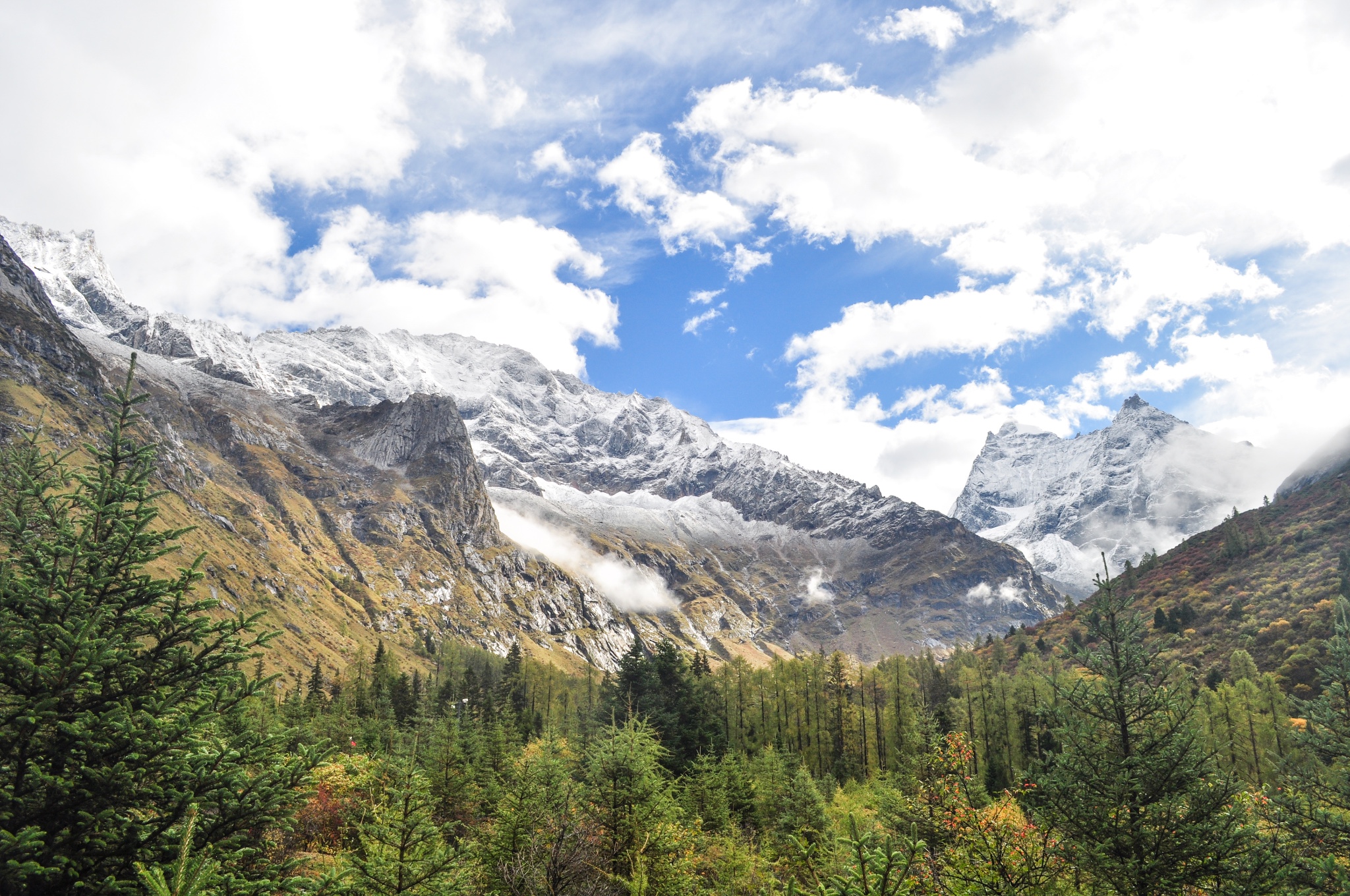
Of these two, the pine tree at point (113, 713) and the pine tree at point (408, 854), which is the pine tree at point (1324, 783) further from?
the pine tree at point (113, 713)

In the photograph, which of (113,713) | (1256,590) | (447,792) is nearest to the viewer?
(113,713)

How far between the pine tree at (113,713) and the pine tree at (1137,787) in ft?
64.9

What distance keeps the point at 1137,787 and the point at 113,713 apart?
23603 millimetres

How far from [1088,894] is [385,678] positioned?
86.3 m

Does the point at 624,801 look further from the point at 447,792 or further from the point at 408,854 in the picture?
the point at 447,792

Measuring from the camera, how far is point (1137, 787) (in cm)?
1778

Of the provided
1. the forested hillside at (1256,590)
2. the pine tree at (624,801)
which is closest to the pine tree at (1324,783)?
the pine tree at (624,801)

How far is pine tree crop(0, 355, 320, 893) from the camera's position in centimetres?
957

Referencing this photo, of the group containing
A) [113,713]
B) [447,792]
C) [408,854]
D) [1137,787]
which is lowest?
[447,792]

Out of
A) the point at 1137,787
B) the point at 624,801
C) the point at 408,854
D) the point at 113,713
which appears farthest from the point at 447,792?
the point at 1137,787

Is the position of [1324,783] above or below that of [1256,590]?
below

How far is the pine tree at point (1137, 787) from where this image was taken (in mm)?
16547

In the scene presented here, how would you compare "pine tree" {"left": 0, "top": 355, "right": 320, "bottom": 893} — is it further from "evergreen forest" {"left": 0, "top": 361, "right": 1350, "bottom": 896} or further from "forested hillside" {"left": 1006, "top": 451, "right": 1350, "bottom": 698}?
"forested hillside" {"left": 1006, "top": 451, "right": 1350, "bottom": 698}

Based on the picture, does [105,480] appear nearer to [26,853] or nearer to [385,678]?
[26,853]
